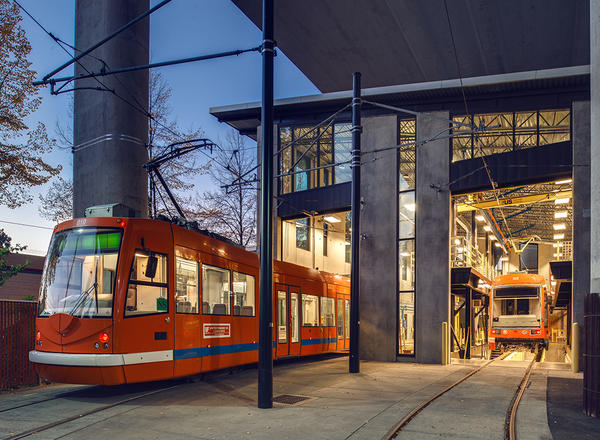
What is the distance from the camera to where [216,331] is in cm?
1286

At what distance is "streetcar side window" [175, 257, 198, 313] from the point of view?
37.4 feet

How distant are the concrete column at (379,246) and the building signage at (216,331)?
782 cm

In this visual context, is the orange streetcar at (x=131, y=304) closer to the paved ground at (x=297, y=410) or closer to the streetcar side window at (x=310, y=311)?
the paved ground at (x=297, y=410)

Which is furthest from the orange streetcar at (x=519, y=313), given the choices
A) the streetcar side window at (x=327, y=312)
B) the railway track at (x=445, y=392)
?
the railway track at (x=445, y=392)

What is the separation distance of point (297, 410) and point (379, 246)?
36.8 ft

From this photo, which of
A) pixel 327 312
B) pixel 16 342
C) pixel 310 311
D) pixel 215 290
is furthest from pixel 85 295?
pixel 327 312

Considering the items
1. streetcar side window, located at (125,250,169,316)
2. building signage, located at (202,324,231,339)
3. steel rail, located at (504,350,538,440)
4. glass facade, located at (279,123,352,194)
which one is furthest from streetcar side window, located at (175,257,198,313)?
glass facade, located at (279,123,352,194)

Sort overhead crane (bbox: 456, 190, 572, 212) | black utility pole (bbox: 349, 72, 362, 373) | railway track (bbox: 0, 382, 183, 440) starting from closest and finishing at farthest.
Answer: railway track (bbox: 0, 382, 183, 440)
black utility pole (bbox: 349, 72, 362, 373)
overhead crane (bbox: 456, 190, 572, 212)

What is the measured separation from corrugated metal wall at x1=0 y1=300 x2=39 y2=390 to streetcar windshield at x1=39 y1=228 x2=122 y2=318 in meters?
1.79

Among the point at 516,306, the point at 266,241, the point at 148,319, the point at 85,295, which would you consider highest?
the point at 266,241

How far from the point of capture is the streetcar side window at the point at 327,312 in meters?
20.4

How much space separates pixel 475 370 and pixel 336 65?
28026 millimetres

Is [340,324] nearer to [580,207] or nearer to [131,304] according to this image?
[580,207]

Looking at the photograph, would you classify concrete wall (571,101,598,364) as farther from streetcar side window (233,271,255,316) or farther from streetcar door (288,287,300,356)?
streetcar side window (233,271,255,316)
